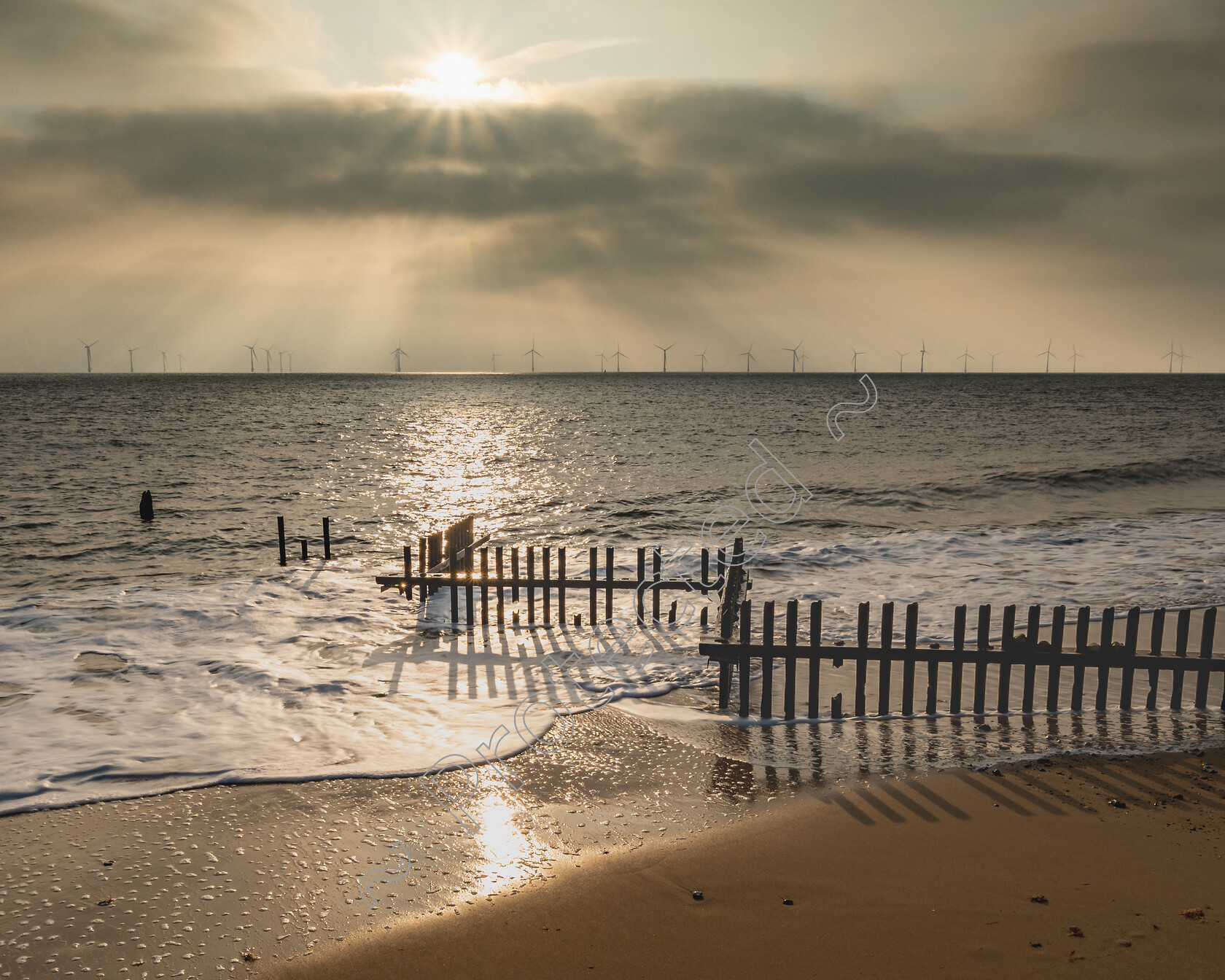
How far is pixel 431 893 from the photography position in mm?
5883

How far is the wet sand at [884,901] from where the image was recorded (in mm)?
5078

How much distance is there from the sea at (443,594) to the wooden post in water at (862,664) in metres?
0.34

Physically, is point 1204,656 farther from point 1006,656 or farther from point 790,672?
point 790,672

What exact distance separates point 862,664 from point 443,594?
31.9 feet

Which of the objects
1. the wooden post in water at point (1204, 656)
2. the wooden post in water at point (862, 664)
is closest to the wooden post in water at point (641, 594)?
the wooden post in water at point (862, 664)

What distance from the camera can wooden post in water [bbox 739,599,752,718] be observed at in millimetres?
9242

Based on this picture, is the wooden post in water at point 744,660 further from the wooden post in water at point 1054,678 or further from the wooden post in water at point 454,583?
the wooden post in water at point 454,583

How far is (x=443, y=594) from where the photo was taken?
1611 centimetres

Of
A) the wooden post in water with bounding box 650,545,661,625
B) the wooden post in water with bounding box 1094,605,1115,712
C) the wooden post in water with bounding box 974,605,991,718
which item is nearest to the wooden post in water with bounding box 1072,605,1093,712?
the wooden post in water with bounding box 1094,605,1115,712

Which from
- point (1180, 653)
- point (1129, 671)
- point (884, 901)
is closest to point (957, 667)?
point (1129, 671)

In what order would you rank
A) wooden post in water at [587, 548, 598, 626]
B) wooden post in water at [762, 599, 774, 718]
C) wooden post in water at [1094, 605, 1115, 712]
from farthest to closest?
wooden post in water at [587, 548, 598, 626], wooden post in water at [762, 599, 774, 718], wooden post in water at [1094, 605, 1115, 712]

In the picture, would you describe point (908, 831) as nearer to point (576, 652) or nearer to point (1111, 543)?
point (576, 652)

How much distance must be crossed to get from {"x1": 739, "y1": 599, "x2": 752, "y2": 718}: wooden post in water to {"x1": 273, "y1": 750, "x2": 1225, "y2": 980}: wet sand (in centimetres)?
218

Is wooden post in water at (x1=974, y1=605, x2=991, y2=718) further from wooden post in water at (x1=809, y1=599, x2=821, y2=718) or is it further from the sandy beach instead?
wooden post in water at (x1=809, y1=599, x2=821, y2=718)
